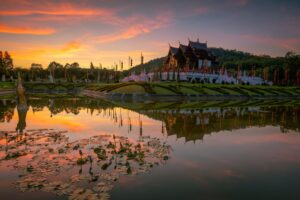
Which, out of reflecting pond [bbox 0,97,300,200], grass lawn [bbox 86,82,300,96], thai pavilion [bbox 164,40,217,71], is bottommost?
reflecting pond [bbox 0,97,300,200]

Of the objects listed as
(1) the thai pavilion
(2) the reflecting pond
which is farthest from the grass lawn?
(2) the reflecting pond

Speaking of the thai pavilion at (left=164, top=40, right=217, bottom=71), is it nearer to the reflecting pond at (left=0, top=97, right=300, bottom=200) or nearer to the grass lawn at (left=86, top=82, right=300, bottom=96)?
the grass lawn at (left=86, top=82, right=300, bottom=96)

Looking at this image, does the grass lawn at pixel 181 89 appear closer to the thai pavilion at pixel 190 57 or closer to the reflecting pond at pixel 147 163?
the thai pavilion at pixel 190 57

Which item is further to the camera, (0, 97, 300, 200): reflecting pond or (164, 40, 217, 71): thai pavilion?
(164, 40, 217, 71): thai pavilion

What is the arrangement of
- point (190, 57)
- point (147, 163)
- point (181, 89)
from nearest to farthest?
1. point (147, 163)
2. point (181, 89)
3. point (190, 57)

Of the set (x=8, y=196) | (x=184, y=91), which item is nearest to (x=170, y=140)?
(x=8, y=196)

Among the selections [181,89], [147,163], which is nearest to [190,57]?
[181,89]

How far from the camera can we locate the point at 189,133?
54.9 feet

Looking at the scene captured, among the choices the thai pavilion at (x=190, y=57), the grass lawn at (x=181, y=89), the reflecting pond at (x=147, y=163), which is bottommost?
the reflecting pond at (x=147, y=163)

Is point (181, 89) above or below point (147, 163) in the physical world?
above

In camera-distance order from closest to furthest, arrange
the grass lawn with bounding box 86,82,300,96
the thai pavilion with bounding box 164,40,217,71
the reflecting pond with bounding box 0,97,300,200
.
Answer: the reflecting pond with bounding box 0,97,300,200 < the grass lawn with bounding box 86,82,300,96 < the thai pavilion with bounding box 164,40,217,71

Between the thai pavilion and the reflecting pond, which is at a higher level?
the thai pavilion

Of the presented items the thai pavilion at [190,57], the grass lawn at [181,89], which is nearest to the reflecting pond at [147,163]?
the grass lawn at [181,89]

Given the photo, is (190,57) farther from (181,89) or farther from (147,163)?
(147,163)
